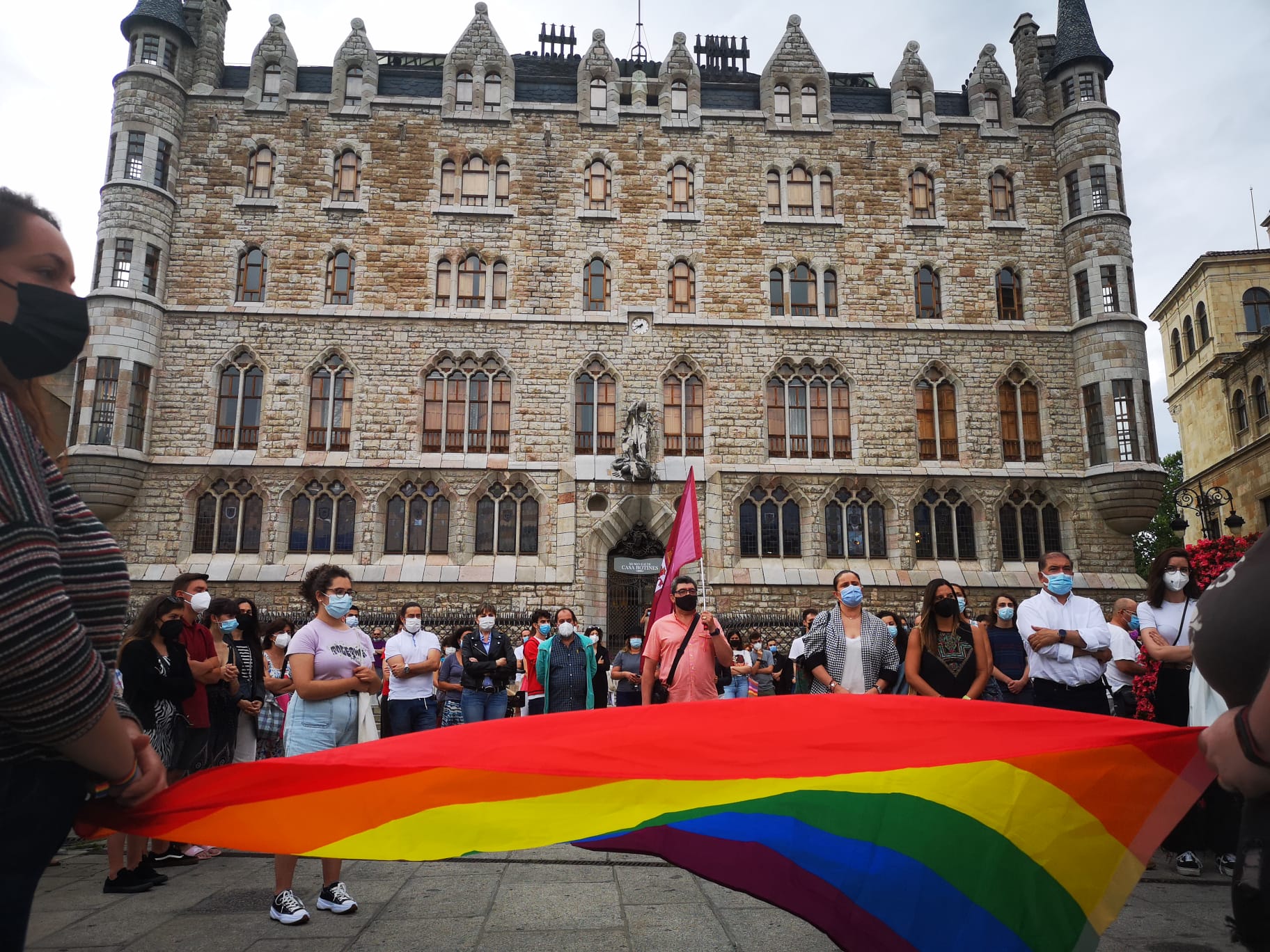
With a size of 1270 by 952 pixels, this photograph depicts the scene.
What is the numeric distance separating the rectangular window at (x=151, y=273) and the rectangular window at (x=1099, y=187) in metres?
23.5

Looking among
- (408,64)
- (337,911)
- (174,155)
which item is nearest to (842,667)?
(337,911)

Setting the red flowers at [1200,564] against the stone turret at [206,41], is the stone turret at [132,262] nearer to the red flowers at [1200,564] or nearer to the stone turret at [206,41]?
the stone turret at [206,41]

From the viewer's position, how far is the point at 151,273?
20922 mm

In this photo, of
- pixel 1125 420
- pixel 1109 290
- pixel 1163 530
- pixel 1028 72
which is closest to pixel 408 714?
pixel 1125 420

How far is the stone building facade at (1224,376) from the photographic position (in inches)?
1124

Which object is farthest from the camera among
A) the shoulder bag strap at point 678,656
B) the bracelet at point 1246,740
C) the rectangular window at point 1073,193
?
the rectangular window at point 1073,193

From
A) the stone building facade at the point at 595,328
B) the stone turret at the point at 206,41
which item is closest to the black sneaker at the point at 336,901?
the stone building facade at the point at 595,328

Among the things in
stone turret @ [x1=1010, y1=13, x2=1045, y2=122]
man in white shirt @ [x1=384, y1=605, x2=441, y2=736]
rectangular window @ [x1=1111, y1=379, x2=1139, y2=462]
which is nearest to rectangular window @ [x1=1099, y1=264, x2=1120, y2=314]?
rectangular window @ [x1=1111, y1=379, x2=1139, y2=462]

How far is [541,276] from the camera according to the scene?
858 inches

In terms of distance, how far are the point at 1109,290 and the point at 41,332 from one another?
2421 centimetres

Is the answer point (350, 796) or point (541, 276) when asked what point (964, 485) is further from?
point (350, 796)

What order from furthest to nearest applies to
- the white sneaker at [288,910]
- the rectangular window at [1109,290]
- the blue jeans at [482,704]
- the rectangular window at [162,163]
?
the rectangular window at [1109,290]
the rectangular window at [162,163]
the blue jeans at [482,704]
the white sneaker at [288,910]

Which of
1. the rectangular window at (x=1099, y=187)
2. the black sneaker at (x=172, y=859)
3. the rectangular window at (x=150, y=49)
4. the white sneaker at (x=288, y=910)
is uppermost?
the rectangular window at (x=150, y=49)

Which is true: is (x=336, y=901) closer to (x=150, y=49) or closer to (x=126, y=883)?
(x=126, y=883)
